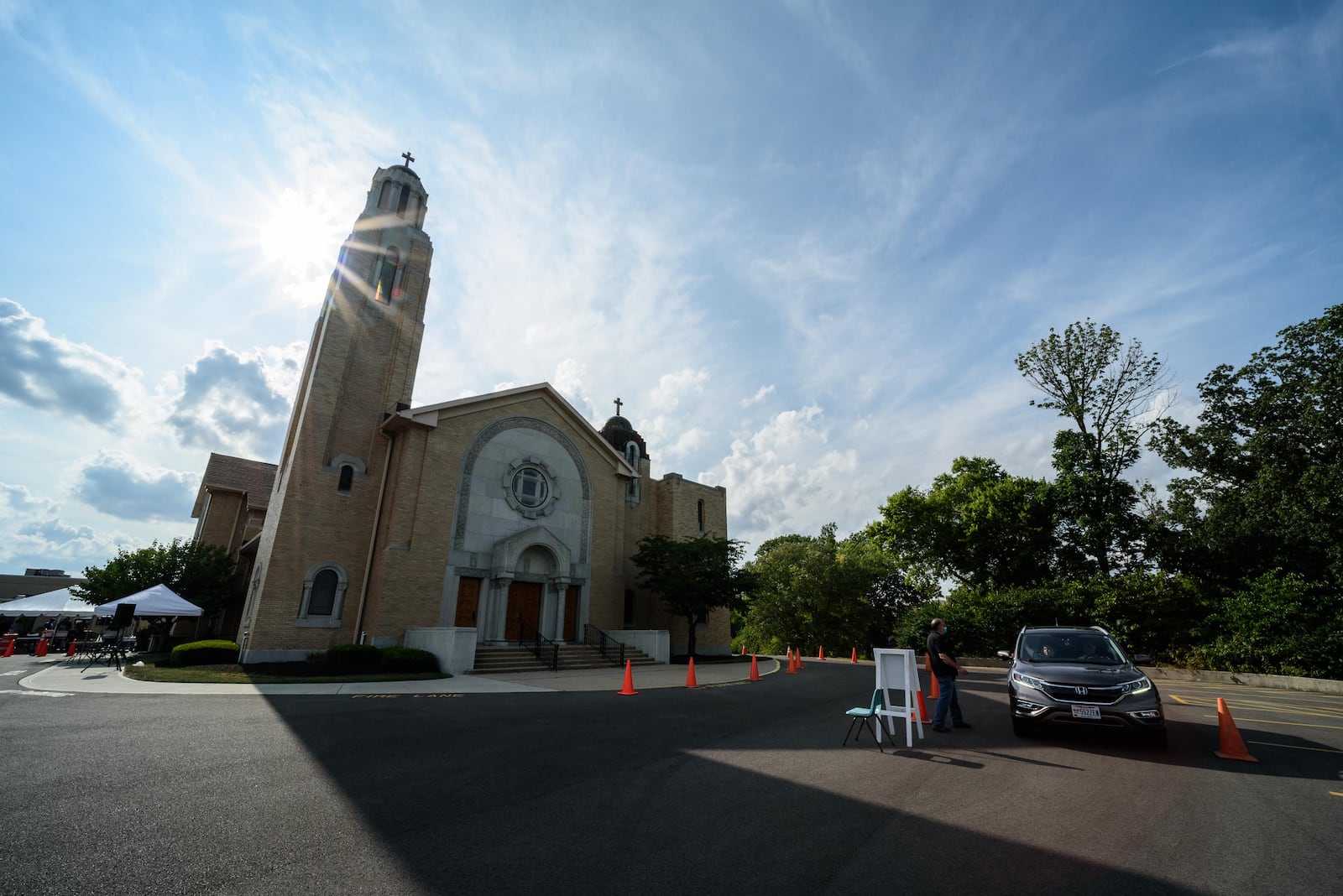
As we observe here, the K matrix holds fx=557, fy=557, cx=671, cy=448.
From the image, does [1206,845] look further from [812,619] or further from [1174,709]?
[812,619]

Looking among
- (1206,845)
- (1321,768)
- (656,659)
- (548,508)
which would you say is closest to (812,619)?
(656,659)

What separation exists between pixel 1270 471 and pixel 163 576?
148 feet

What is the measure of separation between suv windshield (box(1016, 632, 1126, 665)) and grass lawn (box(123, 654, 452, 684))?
48.1 feet

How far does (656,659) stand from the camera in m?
22.6

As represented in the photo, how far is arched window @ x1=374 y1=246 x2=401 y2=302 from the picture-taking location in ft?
79.3

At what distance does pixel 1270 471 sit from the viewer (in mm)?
20125

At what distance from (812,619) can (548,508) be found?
24201mm

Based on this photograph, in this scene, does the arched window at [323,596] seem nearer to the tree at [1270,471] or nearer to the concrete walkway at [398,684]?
the concrete walkway at [398,684]

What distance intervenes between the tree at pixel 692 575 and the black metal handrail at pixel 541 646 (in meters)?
5.50

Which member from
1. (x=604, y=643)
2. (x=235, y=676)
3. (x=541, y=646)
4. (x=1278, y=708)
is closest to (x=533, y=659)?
(x=541, y=646)

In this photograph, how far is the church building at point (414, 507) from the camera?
62.6ft

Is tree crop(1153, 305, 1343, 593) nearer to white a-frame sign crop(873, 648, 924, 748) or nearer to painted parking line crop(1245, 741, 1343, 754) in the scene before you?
painted parking line crop(1245, 741, 1343, 754)

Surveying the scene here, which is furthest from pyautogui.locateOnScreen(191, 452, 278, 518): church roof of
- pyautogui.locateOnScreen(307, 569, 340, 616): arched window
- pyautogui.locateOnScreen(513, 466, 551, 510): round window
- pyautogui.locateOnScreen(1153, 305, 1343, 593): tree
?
pyautogui.locateOnScreen(1153, 305, 1343, 593): tree

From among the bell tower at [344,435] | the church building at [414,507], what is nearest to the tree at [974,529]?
the church building at [414,507]
